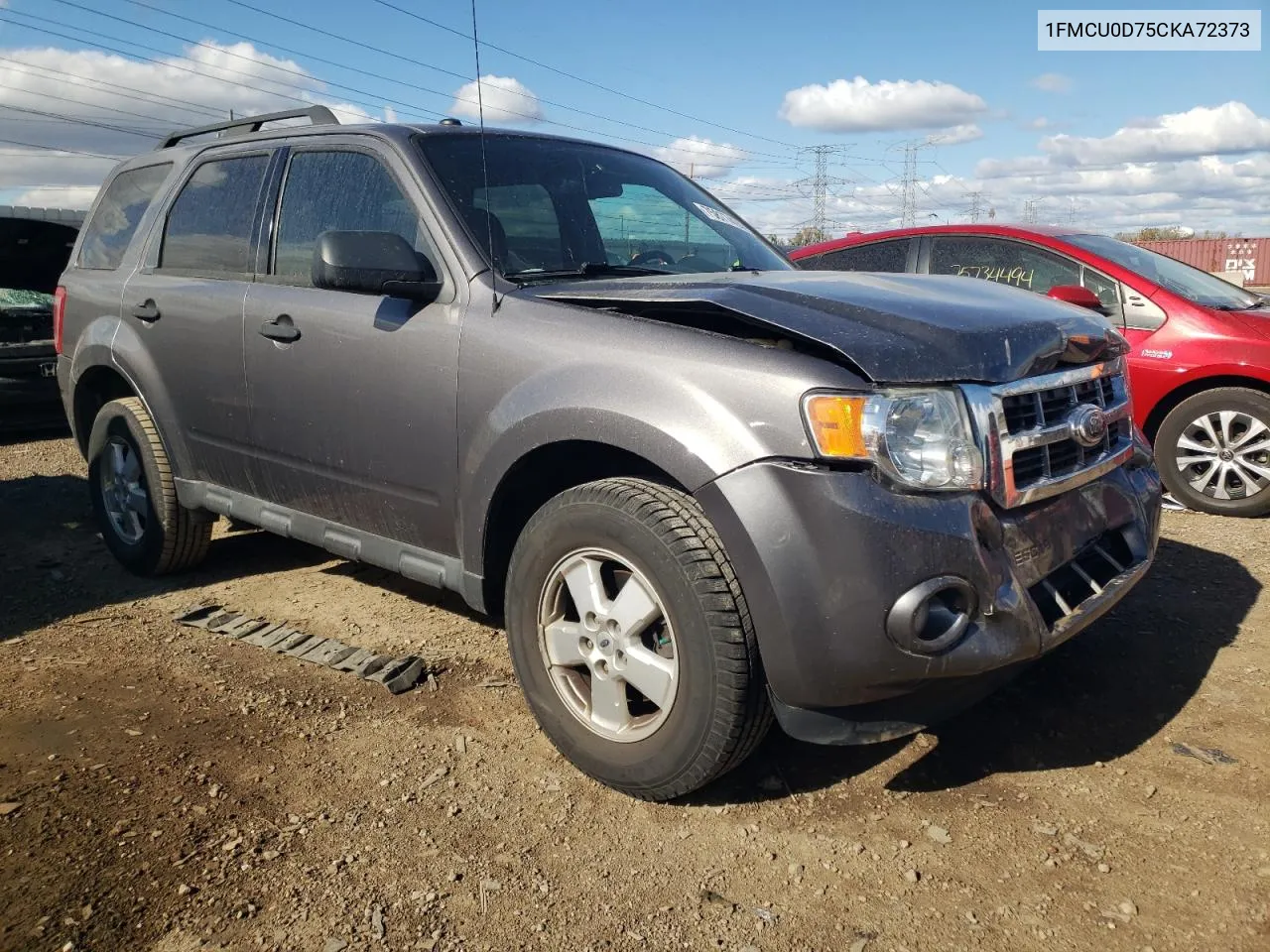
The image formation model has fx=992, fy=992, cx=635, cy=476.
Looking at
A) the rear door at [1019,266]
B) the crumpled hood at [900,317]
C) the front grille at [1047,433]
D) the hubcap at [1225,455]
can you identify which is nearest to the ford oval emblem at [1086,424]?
the front grille at [1047,433]

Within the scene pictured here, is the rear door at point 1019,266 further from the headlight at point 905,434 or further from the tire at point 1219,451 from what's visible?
the headlight at point 905,434

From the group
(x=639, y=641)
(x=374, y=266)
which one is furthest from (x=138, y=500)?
(x=639, y=641)

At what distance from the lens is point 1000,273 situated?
20.4 feet

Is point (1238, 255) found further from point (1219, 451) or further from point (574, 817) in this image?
point (574, 817)

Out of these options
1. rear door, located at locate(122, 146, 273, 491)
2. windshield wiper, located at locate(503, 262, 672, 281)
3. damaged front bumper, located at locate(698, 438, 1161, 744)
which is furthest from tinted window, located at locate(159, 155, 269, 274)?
damaged front bumper, located at locate(698, 438, 1161, 744)

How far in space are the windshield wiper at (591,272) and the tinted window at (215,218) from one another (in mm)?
1400

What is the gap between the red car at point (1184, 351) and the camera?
545cm

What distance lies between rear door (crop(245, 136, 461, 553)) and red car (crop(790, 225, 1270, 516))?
273 cm

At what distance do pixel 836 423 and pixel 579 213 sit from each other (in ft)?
5.46

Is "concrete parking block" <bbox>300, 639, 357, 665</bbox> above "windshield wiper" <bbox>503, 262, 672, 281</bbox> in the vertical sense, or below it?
below

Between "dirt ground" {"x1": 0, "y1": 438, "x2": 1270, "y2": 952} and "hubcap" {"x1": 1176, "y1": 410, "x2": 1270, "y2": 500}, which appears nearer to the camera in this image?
"dirt ground" {"x1": 0, "y1": 438, "x2": 1270, "y2": 952}

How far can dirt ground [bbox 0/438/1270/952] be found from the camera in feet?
7.26

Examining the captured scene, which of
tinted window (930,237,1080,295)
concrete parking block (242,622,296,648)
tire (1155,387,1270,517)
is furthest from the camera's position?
tinted window (930,237,1080,295)

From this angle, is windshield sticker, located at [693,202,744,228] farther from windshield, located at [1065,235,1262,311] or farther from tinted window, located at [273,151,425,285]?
windshield, located at [1065,235,1262,311]
